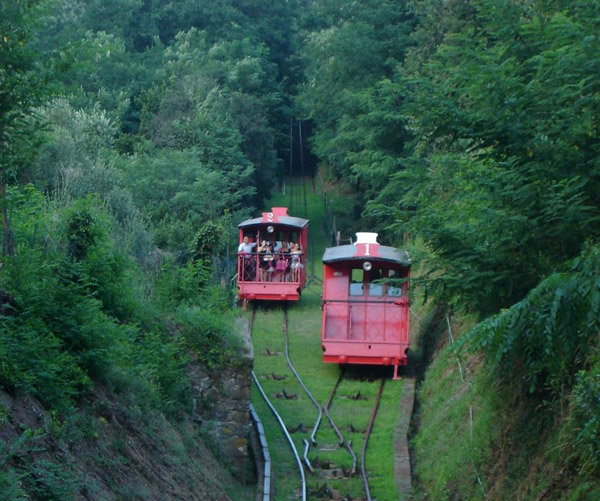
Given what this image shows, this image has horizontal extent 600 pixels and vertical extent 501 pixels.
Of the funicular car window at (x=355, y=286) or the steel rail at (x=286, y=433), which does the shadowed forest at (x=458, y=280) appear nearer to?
the steel rail at (x=286, y=433)

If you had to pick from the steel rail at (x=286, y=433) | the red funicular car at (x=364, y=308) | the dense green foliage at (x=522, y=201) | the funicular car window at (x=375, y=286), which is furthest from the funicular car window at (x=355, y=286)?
the dense green foliage at (x=522, y=201)

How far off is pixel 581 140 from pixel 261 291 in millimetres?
18816

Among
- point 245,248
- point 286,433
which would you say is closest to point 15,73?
point 286,433

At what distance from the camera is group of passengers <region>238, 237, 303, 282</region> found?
29703 millimetres

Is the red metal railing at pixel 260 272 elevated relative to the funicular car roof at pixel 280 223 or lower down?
lower down

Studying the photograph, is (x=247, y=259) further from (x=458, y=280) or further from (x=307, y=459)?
(x=458, y=280)

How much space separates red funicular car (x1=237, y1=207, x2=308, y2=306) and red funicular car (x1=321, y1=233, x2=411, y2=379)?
5889 mm

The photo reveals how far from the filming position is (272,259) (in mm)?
30047

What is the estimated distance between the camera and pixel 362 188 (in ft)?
163

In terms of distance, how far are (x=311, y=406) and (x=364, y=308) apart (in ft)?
11.2

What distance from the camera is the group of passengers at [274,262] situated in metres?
29.7

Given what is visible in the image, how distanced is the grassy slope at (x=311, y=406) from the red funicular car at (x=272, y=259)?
0.85 meters

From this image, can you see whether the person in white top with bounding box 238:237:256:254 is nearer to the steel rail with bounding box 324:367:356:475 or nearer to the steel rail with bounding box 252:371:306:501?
the steel rail with bounding box 252:371:306:501

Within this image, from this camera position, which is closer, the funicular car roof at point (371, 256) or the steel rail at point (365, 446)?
the steel rail at point (365, 446)
